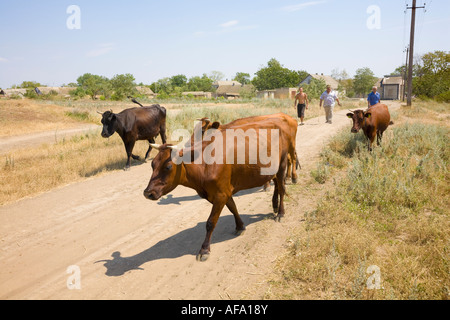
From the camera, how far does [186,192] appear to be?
732cm

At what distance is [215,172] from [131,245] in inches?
72.8

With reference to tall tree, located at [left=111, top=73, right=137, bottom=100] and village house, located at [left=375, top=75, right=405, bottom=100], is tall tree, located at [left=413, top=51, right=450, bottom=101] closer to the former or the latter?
village house, located at [left=375, top=75, right=405, bottom=100]

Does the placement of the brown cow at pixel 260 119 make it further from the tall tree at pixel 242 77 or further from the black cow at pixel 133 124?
the tall tree at pixel 242 77

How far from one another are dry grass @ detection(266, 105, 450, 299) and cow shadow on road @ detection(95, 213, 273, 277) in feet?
3.72

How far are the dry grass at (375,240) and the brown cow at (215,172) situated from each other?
1.12 metres

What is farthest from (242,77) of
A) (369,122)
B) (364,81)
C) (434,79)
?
(369,122)

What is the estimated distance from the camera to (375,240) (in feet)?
14.4

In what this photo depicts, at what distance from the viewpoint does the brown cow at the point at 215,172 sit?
4.04 m

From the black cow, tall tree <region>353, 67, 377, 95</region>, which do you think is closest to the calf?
the black cow

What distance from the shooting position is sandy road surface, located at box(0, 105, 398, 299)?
3684 mm

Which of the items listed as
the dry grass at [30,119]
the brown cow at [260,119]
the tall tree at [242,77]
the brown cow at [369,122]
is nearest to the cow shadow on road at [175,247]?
the brown cow at [260,119]
